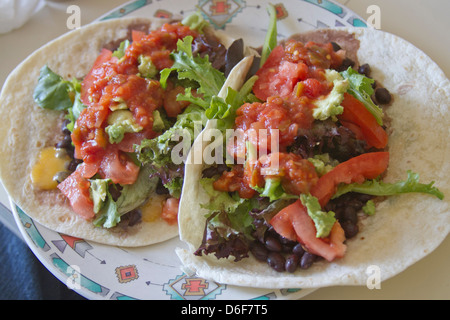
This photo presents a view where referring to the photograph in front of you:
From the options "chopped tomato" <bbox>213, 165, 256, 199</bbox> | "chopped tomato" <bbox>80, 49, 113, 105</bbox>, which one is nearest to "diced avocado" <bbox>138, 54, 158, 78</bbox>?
"chopped tomato" <bbox>80, 49, 113, 105</bbox>

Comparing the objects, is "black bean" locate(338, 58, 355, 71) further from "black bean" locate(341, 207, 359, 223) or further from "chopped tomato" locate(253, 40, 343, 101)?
"black bean" locate(341, 207, 359, 223)

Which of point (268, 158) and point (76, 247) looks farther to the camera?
point (76, 247)

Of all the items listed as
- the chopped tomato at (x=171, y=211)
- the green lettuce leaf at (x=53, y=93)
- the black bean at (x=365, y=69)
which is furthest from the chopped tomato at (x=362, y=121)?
the green lettuce leaf at (x=53, y=93)

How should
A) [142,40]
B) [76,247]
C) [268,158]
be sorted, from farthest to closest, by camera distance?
[142,40] → [76,247] → [268,158]

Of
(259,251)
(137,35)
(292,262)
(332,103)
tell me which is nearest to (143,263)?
(259,251)

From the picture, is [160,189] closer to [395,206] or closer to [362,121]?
[362,121]

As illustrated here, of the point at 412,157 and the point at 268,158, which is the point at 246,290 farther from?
the point at 412,157

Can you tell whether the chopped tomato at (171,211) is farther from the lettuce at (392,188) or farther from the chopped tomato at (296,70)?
the lettuce at (392,188)
